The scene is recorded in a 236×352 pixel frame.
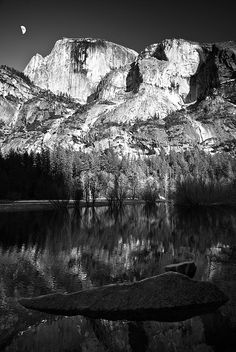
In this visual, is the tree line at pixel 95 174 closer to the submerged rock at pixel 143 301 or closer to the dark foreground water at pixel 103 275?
the dark foreground water at pixel 103 275

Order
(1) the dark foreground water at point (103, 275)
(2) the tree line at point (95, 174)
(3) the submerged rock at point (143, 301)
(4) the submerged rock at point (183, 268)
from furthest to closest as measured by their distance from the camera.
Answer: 1. (2) the tree line at point (95, 174)
2. (4) the submerged rock at point (183, 268)
3. (3) the submerged rock at point (143, 301)
4. (1) the dark foreground water at point (103, 275)

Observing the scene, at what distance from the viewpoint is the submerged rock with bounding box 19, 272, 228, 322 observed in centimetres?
866

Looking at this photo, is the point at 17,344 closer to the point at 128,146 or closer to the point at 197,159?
the point at 197,159

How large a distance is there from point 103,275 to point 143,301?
12.6ft

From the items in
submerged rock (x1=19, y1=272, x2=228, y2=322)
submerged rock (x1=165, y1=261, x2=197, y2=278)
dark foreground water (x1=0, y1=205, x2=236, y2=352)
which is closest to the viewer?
dark foreground water (x1=0, y1=205, x2=236, y2=352)

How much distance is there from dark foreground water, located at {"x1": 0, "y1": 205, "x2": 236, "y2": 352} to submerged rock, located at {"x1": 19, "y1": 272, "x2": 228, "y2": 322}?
0.32 metres

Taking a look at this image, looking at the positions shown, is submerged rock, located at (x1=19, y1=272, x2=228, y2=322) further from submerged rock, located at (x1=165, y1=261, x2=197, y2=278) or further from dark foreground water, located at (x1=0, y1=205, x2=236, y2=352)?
submerged rock, located at (x1=165, y1=261, x2=197, y2=278)

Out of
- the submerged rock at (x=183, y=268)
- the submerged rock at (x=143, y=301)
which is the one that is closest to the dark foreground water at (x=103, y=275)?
the submerged rock at (x=143, y=301)

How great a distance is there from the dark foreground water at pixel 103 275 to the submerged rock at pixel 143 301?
317mm

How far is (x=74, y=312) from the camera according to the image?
878 centimetres

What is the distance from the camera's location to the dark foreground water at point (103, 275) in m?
7.32

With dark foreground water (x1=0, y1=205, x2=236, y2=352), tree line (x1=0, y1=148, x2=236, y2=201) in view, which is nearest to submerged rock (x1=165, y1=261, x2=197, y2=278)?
dark foreground water (x1=0, y1=205, x2=236, y2=352)

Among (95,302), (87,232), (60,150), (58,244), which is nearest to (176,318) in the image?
(95,302)

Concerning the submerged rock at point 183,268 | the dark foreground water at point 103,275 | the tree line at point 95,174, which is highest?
the tree line at point 95,174
